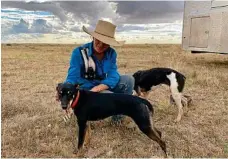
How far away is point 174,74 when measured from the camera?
505 cm

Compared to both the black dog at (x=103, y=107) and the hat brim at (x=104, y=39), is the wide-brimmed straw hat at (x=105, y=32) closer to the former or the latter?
the hat brim at (x=104, y=39)

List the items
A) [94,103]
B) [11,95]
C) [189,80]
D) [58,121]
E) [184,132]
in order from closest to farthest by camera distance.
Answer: [94,103] → [184,132] → [58,121] → [11,95] → [189,80]

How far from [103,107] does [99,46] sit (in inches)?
32.8

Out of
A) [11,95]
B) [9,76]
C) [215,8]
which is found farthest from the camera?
[215,8]

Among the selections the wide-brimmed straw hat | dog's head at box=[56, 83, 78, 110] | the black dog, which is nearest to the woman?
the wide-brimmed straw hat

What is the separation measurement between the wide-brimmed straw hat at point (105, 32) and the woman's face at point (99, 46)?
8cm

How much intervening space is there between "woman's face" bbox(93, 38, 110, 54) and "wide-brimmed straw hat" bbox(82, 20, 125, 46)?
80 mm

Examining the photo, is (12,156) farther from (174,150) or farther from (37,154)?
(174,150)

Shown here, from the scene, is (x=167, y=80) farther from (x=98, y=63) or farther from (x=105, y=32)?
(x=105, y=32)

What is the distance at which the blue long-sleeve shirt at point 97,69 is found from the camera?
4.15m

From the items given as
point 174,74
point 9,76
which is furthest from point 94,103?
point 9,76

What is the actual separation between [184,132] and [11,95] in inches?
156

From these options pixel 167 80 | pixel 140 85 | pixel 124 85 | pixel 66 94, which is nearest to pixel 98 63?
pixel 124 85

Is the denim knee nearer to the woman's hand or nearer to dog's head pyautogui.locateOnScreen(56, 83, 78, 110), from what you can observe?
the woman's hand
